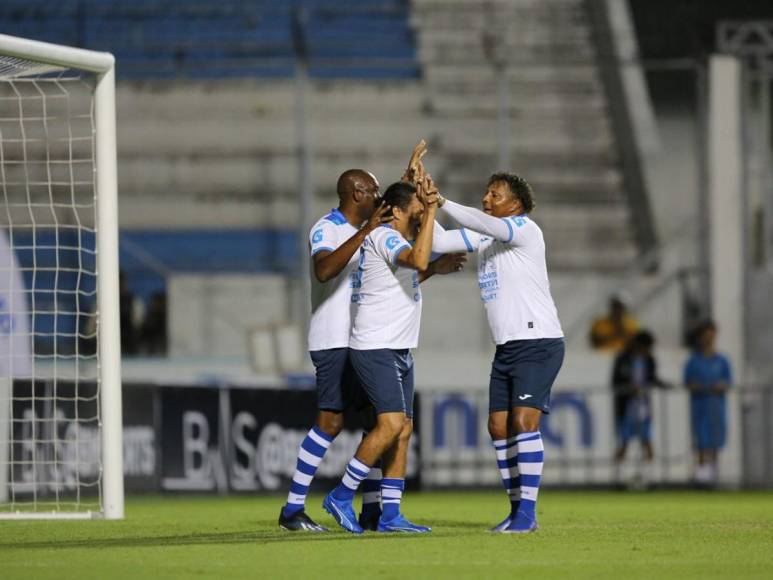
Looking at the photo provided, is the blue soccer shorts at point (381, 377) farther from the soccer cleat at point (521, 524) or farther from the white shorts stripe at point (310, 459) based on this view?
the soccer cleat at point (521, 524)

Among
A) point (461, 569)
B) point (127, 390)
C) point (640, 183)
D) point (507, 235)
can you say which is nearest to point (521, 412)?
point (507, 235)

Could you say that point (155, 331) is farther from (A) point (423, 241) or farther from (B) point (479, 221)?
(A) point (423, 241)

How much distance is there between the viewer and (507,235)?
8.85 m

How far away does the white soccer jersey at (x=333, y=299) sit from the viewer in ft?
29.7

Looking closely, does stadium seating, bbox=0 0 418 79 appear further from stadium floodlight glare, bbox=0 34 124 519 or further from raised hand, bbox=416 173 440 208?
raised hand, bbox=416 173 440 208

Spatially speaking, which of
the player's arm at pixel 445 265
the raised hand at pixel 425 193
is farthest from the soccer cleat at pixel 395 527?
the raised hand at pixel 425 193

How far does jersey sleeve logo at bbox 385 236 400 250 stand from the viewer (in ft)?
28.4

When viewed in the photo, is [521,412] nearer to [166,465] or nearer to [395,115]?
[166,465]

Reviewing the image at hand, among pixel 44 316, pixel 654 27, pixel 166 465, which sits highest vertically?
pixel 654 27

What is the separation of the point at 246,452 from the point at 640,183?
8965 millimetres

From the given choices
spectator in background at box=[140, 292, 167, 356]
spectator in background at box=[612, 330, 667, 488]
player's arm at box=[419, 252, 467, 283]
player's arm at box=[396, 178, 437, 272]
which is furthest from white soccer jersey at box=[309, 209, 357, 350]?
spectator in background at box=[140, 292, 167, 356]

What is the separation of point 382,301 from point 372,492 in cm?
120

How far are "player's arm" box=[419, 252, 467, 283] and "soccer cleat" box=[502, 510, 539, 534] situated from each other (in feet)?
4.65

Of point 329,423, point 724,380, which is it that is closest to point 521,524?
point 329,423
